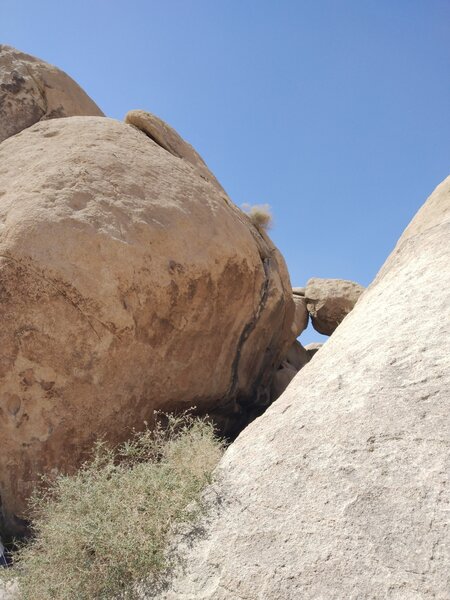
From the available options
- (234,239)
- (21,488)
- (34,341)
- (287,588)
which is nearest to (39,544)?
(21,488)

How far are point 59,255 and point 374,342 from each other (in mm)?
2674

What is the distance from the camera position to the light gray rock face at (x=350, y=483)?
269 cm

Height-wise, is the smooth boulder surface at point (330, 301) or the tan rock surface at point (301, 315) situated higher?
the smooth boulder surface at point (330, 301)

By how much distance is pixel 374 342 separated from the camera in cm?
386

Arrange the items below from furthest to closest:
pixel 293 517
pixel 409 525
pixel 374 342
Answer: pixel 374 342 < pixel 293 517 < pixel 409 525

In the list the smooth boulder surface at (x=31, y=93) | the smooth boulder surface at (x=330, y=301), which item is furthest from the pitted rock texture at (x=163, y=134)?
the smooth boulder surface at (x=330, y=301)

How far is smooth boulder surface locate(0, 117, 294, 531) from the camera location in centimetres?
502

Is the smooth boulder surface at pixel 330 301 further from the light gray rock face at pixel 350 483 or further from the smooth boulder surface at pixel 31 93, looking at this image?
the light gray rock face at pixel 350 483

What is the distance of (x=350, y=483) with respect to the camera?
3.03 metres

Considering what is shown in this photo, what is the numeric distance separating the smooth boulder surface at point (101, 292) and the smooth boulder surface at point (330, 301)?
4930mm

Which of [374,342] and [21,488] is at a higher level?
[374,342]

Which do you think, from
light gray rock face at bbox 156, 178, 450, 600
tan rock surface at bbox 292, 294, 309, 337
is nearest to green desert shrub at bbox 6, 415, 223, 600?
light gray rock face at bbox 156, 178, 450, 600

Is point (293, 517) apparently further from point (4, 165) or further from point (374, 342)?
point (4, 165)

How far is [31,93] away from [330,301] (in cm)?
618
